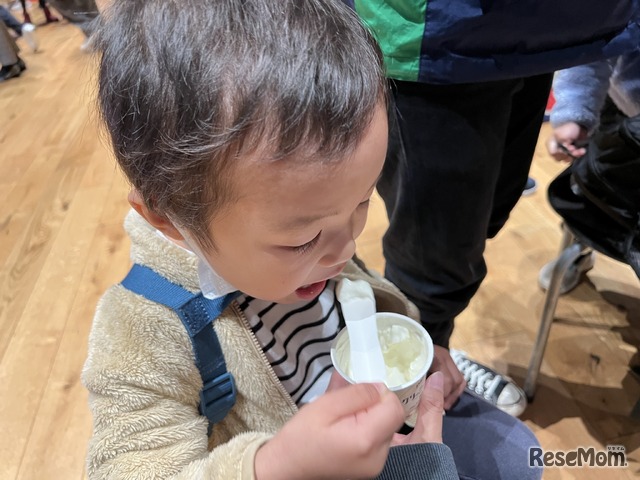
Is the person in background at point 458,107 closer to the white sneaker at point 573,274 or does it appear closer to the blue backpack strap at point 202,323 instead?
the blue backpack strap at point 202,323

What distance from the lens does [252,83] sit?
1.24 ft

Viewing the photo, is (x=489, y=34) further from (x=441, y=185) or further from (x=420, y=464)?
(x=420, y=464)

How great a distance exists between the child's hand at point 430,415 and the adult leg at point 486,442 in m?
0.11

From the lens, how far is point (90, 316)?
1.39m

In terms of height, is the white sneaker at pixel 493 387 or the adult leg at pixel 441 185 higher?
the adult leg at pixel 441 185

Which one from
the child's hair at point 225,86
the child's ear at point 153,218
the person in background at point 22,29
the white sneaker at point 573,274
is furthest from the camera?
the person in background at point 22,29

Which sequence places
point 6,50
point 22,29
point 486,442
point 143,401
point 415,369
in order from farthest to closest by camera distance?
point 22,29 < point 6,50 < point 486,442 < point 415,369 < point 143,401

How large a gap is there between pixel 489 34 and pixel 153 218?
1.46 ft

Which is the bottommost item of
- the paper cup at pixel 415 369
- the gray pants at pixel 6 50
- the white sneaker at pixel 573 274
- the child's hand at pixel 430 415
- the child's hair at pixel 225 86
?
the white sneaker at pixel 573 274

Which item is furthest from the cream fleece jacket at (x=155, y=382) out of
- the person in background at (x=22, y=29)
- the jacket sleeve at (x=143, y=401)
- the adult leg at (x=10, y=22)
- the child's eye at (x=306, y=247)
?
the adult leg at (x=10, y=22)

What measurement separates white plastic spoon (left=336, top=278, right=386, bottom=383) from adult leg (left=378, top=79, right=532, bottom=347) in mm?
274

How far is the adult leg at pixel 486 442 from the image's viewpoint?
2.24 ft

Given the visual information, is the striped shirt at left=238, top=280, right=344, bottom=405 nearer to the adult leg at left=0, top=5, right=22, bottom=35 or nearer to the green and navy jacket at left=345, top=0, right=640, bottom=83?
the green and navy jacket at left=345, top=0, right=640, bottom=83

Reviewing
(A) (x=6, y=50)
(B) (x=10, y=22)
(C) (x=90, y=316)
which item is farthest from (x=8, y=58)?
(C) (x=90, y=316)
